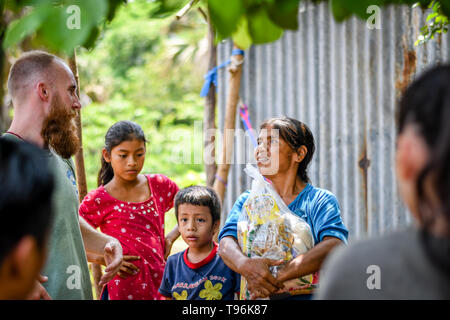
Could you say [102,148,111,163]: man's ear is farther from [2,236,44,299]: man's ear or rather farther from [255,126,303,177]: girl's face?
[2,236,44,299]: man's ear

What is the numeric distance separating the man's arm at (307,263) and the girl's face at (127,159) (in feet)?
5.18

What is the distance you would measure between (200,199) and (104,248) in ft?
2.25

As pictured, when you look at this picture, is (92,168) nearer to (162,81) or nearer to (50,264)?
(162,81)

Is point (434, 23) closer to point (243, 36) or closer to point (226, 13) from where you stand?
point (243, 36)

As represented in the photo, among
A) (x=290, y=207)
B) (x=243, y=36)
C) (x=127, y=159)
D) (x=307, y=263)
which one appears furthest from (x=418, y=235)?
(x=127, y=159)

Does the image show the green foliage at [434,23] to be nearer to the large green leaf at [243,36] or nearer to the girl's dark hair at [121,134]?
the large green leaf at [243,36]

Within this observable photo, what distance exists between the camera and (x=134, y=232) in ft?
12.5

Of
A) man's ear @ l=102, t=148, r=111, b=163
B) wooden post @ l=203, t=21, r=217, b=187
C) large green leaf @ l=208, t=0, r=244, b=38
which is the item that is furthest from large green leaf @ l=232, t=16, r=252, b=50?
wooden post @ l=203, t=21, r=217, b=187

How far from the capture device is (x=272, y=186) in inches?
121

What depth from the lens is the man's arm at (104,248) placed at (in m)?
2.98

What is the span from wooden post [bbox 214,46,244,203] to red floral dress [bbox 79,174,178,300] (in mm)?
1057

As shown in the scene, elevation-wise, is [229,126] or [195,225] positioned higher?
[229,126]

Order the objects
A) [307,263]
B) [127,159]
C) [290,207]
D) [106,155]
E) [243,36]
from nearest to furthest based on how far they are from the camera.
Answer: [243,36] → [307,263] → [290,207] → [127,159] → [106,155]

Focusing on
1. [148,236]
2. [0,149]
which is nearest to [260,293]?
[148,236]
